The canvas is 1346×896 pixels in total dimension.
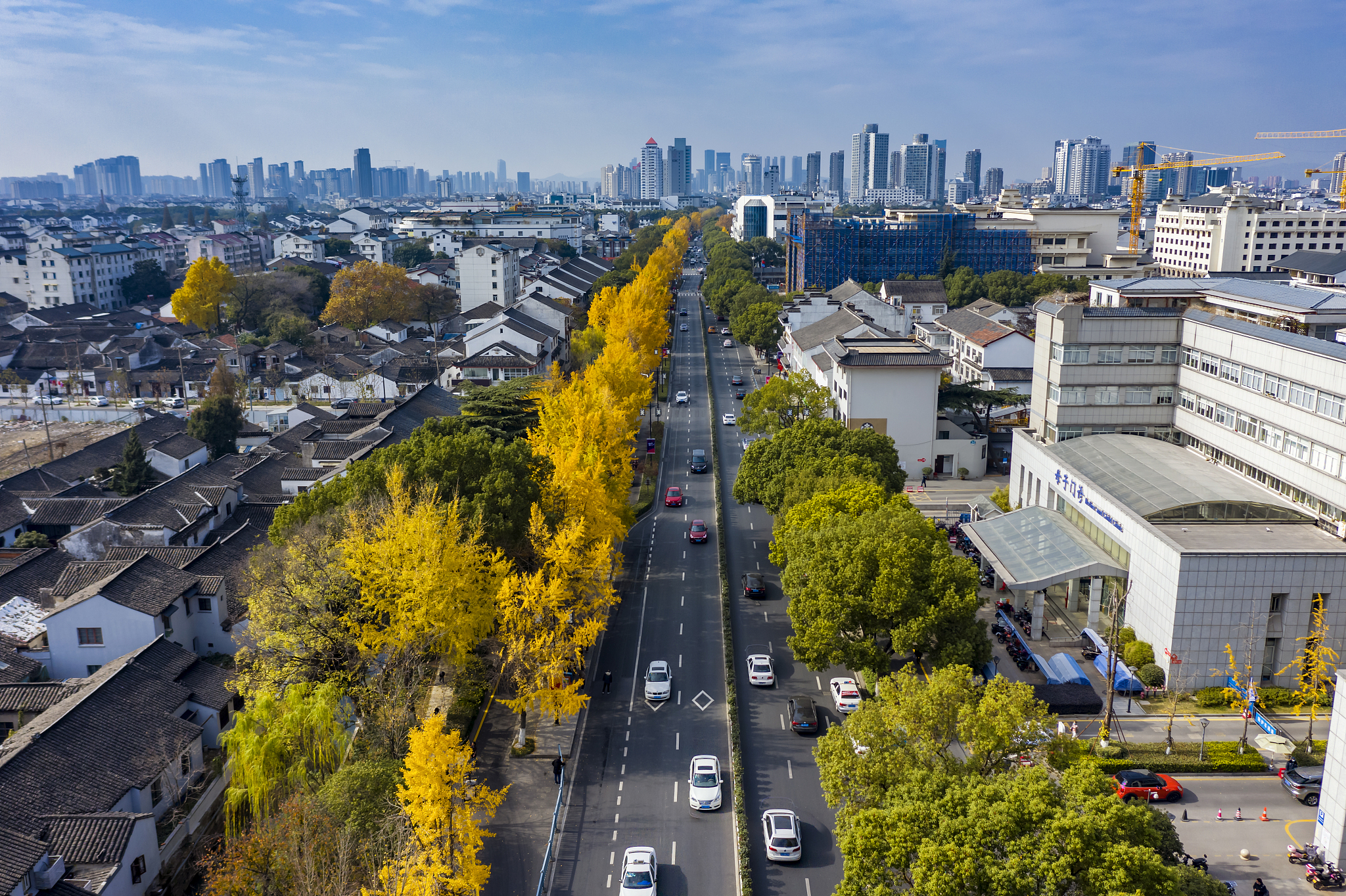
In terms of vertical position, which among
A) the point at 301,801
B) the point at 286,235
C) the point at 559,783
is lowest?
the point at 559,783

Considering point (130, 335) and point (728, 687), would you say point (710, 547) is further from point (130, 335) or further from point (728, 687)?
point (130, 335)

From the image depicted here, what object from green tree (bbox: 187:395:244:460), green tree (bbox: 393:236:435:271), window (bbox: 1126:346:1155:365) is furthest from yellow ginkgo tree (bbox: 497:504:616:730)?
green tree (bbox: 393:236:435:271)

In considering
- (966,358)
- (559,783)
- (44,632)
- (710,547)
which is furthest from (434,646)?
(966,358)

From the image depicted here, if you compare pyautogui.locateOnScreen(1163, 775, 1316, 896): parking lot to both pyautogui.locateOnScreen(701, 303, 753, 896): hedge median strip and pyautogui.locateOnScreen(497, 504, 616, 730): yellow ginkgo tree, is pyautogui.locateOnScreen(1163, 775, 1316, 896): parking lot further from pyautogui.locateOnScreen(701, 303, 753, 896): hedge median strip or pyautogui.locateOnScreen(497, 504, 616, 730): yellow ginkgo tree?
pyautogui.locateOnScreen(497, 504, 616, 730): yellow ginkgo tree

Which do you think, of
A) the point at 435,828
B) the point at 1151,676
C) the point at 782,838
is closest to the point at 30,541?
the point at 435,828

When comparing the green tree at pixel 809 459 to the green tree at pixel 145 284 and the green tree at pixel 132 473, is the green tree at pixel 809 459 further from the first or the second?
the green tree at pixel 145 284

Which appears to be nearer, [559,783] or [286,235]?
[559,783]
